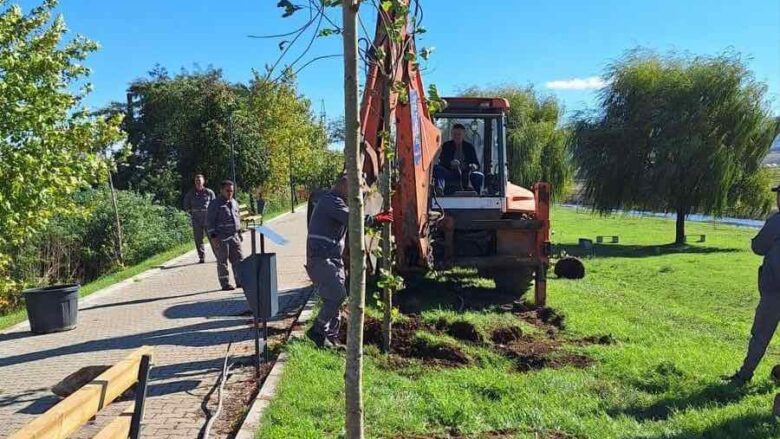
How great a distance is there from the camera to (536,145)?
111ft

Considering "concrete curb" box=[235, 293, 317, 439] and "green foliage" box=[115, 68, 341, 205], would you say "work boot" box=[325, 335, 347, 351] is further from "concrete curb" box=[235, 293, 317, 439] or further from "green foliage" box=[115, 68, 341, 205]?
"green foliage" box=[115, 68, 341, 205]

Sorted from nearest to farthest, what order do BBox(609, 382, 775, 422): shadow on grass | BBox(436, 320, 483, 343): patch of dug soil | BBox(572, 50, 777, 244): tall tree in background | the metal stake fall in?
1. the metal stake
2. BBox(609, 382, 775, 422): shadow on grass
3. BBox(436, 320, 483, 343): patch of dug soil
4. BBox(572, 50, 777, 244): tall tree in background

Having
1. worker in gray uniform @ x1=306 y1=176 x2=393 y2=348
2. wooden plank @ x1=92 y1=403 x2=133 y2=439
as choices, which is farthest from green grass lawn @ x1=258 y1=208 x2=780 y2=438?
wooden plank @ x1=92 y1=403 x2=133 y2=439

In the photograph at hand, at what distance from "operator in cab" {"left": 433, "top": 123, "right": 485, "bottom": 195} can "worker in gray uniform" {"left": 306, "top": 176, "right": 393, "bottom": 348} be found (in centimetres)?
348

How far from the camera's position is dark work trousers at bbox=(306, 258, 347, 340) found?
7.00 m

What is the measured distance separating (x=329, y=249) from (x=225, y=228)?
15.5ft

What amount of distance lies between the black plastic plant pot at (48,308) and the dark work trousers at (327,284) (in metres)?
3.90

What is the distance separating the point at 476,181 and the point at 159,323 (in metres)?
5.01

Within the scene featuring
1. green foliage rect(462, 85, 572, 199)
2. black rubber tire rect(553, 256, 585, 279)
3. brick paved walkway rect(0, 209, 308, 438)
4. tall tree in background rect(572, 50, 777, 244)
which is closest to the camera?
brick paved walkway rect(0, 209, 308, 438)

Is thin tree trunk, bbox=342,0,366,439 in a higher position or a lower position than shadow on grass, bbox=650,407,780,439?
higher

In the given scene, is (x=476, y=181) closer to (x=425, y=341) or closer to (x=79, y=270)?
(x=425, y=341)

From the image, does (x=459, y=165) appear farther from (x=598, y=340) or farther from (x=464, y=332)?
(x=598, y=340)

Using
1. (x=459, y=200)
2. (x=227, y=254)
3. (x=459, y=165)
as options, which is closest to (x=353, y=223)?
(x=459, y=200)

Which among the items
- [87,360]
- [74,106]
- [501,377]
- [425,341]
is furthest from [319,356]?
[74,106]
